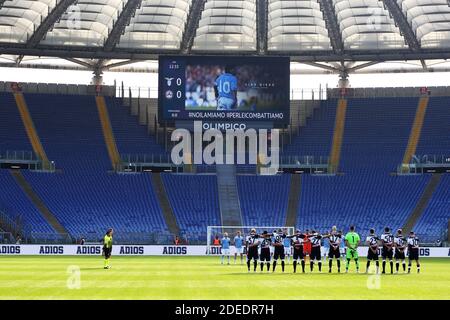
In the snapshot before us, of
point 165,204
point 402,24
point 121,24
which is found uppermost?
point 121,24

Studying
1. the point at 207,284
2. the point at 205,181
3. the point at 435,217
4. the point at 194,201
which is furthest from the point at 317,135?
the point at 207,284

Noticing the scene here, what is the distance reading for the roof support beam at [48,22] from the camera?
218ft

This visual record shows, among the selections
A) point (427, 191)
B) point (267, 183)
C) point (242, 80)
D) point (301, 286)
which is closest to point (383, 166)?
point (427, 191)

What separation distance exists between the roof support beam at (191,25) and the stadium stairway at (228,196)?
1136 centimetres

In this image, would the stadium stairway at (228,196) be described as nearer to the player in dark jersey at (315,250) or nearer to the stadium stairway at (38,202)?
the stadium stairway at (38,202)

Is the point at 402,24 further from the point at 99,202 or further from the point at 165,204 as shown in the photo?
the point at 99,202

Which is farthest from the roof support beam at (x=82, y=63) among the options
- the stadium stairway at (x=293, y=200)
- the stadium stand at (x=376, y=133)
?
the stadium stand at (x=376, y=133)

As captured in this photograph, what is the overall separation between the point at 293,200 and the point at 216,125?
9247mm

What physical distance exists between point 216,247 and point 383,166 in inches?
848

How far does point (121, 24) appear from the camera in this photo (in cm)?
6988

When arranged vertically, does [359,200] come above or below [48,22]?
below

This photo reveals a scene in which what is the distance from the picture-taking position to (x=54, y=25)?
69.3 m

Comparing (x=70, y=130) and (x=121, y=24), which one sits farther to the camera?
(x=70, y=130)

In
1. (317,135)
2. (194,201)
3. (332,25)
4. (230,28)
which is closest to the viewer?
(332,25)
